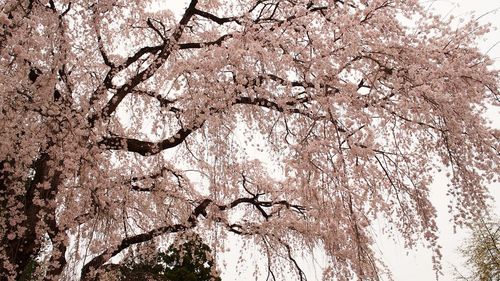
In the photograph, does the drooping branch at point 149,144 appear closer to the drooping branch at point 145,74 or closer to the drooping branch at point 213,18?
the drooping branch at point 145,74

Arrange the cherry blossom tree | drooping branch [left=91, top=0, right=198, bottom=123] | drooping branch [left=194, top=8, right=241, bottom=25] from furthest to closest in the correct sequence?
1. drooping branch [left=194, top=8, right=241, bottom=25]
2. drooping branch [left=91, top=0, right=198, bottom=123]
3. the cherry blossom tree

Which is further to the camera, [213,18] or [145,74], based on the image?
[213,18]

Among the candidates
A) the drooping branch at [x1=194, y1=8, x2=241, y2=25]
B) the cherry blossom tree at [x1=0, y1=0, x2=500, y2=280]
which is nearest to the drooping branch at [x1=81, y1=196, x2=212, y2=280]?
the cherry blossom tree at [x1=0, y1=0, x2=500, y2=280]

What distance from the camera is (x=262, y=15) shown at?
6.44 meters

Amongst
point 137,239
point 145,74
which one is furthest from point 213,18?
point 137,239

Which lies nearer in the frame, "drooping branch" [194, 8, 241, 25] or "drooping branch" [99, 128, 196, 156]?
"drooping branch" [99, 128, 196, 156]

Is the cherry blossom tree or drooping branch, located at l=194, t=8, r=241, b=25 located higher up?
drooping branch, located at l=194, t=8, r=241, b=25

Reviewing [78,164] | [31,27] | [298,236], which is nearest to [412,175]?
[78,164]

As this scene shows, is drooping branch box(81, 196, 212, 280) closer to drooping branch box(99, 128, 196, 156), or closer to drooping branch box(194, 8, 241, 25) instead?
drooping branch box(99, 128, 196, 156)

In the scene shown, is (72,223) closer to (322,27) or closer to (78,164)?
(78,164)

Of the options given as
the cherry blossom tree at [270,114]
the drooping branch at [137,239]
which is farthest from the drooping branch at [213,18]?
the drooping branch at [137,239]

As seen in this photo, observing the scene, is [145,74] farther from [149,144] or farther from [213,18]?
[213,18]

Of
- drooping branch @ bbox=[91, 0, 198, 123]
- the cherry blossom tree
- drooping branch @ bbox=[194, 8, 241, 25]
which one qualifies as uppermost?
drooping branch @ bbox=[194, 8, 241, 25]

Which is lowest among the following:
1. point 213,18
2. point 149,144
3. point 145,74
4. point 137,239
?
point 137,239
